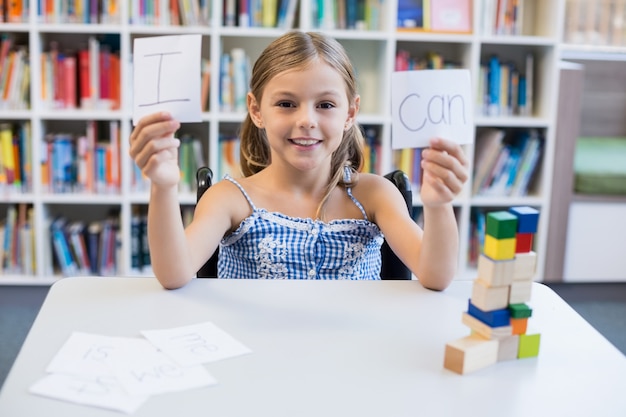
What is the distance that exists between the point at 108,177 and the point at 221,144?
49 centimetres

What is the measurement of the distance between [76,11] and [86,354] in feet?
7.83

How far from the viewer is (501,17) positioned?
3299 mm

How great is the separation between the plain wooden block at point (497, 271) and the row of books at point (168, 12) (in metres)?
2.36

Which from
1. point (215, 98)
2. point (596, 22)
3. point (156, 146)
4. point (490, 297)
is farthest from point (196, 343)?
point (596, 22)

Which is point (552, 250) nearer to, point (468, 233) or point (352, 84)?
point (468, 233)

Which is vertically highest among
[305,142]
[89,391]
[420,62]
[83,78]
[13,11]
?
[13,11]

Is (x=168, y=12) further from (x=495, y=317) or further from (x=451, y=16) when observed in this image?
(x=495, y=317)

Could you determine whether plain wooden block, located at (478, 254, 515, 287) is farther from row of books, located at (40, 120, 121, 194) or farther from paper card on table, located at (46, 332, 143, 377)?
row of books, located at (40, 120, 121, 194)

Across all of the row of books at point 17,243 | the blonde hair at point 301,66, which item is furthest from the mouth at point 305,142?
the row of books at point 17,243

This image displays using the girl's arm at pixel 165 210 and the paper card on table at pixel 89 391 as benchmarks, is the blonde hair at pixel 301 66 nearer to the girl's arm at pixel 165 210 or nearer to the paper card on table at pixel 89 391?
the girl's arm at pixel 165 210

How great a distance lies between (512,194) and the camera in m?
3.44

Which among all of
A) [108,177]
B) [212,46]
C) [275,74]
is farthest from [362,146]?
[108,177]

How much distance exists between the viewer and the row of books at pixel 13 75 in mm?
3137

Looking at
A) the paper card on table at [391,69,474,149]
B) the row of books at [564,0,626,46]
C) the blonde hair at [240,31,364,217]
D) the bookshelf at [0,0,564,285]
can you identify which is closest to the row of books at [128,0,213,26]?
the bookshelf at [0,0,564,285]
